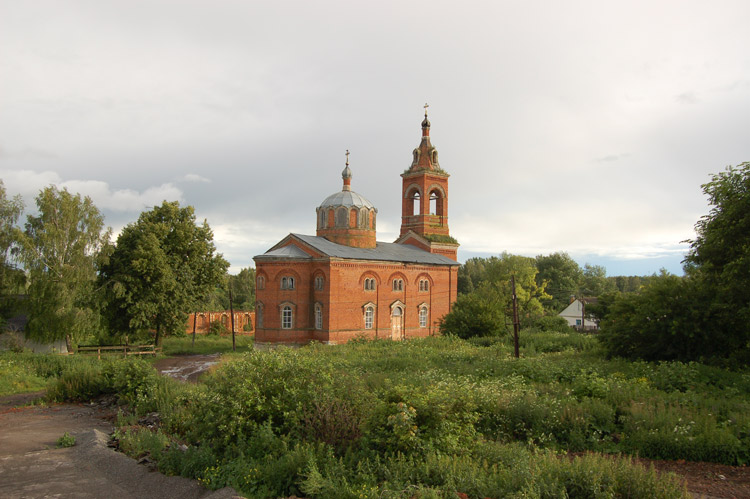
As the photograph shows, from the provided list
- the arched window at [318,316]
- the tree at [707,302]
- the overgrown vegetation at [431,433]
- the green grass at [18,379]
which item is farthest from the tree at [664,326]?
the green grass at [18,379]

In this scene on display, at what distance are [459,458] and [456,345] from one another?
56.4 ft

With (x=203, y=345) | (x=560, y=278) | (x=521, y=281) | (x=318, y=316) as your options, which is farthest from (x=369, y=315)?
(x=560, y=278)

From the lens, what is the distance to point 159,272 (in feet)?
89.6

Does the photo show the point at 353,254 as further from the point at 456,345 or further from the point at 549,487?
the point at 549,487

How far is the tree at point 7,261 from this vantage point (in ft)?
85.3

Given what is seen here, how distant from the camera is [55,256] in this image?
2569cm

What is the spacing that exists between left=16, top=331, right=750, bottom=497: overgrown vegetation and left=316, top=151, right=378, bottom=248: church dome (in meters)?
20.0

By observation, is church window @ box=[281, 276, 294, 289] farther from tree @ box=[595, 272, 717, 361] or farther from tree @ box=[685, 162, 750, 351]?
tree @ box=[685, 162, 750, 351]

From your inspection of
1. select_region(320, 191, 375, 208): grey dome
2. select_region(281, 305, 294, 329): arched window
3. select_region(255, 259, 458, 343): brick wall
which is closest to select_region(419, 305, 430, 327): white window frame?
select_region(255, 259, 458, 343): brick wall

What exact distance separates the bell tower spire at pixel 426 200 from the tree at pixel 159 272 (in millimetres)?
15285

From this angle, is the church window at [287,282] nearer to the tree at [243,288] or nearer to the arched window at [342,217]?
the arched window at [342,217]

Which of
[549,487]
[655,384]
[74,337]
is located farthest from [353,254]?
[549,487]

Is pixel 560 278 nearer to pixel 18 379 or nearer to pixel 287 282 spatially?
pixel 287 282

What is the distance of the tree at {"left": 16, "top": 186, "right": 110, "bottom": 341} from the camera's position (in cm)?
2511
